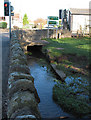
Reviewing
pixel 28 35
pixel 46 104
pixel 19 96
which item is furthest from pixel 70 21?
pixel 19 96

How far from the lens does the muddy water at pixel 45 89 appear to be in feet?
15.5

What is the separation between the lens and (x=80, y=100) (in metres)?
5.40

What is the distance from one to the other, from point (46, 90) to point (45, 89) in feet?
0.33

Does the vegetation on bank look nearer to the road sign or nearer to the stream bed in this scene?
the stream bed

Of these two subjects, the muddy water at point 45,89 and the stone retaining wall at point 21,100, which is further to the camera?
the muddy water at point 45,89

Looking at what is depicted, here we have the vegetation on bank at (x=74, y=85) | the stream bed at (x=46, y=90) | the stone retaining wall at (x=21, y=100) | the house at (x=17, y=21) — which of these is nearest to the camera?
the stone retaining wall at (x=21, y=100)

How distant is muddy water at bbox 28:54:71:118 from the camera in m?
4.72

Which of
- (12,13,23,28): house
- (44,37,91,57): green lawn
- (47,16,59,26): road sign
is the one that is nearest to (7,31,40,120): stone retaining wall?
(44,37,91,57): green lawn

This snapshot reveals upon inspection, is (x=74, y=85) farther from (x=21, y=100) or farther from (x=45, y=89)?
(x=21, y=100)

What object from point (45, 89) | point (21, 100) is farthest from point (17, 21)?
point (21, 100)

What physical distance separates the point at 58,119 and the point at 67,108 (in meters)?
0.61

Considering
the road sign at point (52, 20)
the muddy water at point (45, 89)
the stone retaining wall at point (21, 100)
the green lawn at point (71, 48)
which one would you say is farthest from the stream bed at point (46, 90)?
the road sign at point (52, 20)

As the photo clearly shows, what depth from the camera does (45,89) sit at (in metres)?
6.30

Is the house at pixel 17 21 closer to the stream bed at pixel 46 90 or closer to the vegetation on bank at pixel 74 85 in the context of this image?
the vegetation on bank at pixel 74 85
